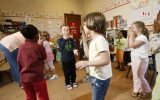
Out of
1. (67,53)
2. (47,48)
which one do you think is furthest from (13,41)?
(67,53)

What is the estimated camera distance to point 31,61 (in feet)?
5.56

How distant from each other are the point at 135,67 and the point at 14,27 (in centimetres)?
469

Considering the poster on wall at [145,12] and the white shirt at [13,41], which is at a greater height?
the poster on wall at [145,12]

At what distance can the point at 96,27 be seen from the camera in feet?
4.56

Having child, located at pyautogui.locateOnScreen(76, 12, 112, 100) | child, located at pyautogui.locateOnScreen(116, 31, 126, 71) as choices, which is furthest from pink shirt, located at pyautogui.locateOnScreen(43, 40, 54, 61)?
child, located at pyautogui.locateOnScreen(76, 12, 112, 100)

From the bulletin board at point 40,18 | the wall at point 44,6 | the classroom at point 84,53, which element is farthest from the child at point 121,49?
the wall at point 44,6

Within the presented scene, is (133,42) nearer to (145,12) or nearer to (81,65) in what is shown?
(81,65)

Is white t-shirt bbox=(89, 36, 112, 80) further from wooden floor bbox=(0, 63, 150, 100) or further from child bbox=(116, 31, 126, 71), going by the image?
child bbox=(116, 31, 126, 71)

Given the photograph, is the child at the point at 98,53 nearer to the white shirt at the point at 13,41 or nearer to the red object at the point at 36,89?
the red object at the point at 36,89

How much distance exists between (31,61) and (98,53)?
0.76m

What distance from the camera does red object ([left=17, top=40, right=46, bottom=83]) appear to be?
169cm

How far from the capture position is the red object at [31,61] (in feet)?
5.55

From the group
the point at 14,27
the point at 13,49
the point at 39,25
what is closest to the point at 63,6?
the point at 39,25

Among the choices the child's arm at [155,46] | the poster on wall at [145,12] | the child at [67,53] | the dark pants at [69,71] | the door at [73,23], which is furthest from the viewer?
the door at [73,23]
